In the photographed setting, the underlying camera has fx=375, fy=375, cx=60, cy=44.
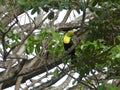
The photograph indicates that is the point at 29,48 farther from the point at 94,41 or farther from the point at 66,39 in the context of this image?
the point at 94,41

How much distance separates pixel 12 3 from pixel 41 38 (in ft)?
1.31

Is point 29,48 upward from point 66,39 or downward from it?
upward

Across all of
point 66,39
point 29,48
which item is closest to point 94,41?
point 66,39

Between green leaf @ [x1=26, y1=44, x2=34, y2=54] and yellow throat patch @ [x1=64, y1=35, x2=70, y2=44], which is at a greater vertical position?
green leaf @ [x1=26, y1=44, x2=34, y2=54]

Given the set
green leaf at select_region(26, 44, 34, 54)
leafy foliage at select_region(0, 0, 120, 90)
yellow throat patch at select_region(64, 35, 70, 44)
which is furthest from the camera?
yellow throat patch at select_region(64, 35, 70, 44)

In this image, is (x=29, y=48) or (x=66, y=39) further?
(x=66, y=39)

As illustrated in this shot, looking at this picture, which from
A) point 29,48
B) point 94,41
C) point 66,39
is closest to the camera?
point 94,41

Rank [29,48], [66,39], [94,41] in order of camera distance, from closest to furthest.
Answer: [94,41] → [29,48] → [66,39]

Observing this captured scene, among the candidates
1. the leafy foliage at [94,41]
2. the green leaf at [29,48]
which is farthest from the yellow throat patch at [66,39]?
the green leaf at [29,48]

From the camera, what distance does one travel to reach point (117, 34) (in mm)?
3254

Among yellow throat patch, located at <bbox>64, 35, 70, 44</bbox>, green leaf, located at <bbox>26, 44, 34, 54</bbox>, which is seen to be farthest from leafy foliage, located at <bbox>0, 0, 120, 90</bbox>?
yellow throat patch, located at <bbox>64, 35, 70, 44</bbox>

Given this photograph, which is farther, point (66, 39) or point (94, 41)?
point (66, 39)

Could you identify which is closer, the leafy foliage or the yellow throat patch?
the leafy foliage

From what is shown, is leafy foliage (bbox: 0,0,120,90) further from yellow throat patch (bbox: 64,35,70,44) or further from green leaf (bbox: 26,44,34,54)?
yellow throat patch (bbox: 64,35,70,44)
